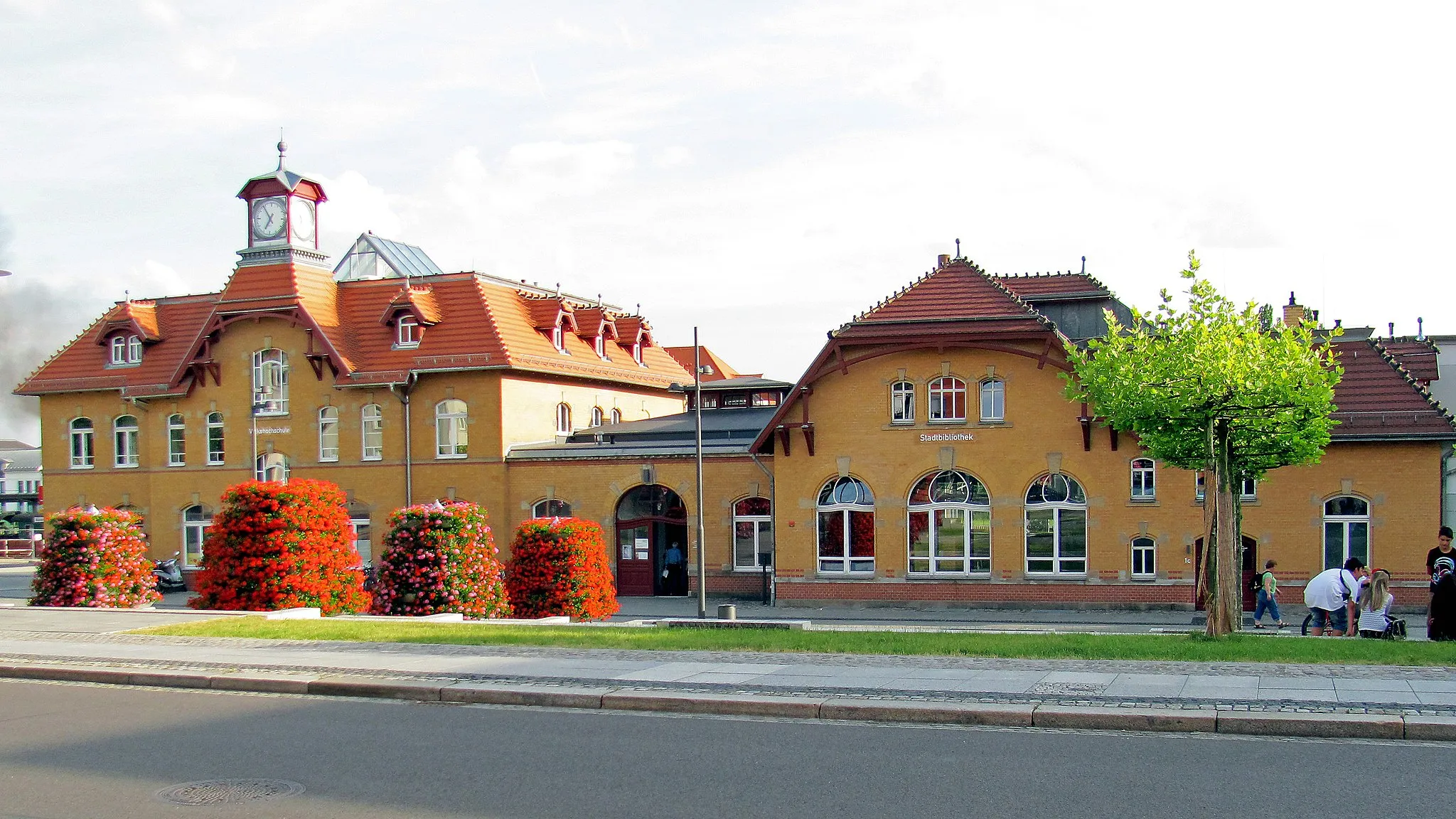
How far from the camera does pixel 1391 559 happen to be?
31.6 metres

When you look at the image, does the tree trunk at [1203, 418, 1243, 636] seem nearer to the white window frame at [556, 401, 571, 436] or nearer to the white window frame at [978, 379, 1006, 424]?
the white window frame at [978, 379, 1006, 424]

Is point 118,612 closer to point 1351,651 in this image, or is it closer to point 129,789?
point 129,789

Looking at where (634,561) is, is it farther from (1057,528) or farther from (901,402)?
(1057,528)

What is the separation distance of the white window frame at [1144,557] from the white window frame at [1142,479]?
1.02 metres

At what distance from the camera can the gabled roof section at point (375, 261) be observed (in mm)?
57406

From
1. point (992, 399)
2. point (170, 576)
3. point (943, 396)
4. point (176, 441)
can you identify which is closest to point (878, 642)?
point (992, 399)

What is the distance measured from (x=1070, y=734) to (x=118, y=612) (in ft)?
59.3

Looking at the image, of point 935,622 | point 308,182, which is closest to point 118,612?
point 935,622

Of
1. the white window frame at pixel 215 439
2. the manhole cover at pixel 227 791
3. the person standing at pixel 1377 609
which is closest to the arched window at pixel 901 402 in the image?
the person standing at pixel 1377 609

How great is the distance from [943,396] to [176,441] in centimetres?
2820

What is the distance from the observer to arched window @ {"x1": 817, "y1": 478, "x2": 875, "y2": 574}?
35.4 meters

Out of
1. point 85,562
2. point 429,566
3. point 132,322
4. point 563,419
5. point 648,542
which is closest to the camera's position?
point 429,566

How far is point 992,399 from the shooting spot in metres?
34.4

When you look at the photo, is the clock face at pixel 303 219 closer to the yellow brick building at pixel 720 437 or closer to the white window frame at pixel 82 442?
the yellow brick building at pixel 720 437
